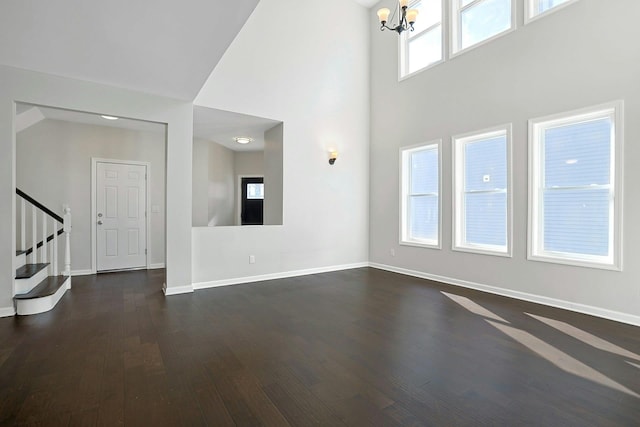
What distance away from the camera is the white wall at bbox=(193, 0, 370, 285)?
486cm

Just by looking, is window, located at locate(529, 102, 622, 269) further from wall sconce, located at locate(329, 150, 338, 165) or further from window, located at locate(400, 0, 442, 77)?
wall sconce, located at locate(329, 150, 338, 165)

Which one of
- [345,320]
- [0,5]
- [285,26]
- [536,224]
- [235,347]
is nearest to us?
[0,5]

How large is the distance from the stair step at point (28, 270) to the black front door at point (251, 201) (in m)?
4.41

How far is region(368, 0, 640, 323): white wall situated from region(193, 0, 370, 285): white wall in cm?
50

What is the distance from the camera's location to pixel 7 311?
334 centimetres

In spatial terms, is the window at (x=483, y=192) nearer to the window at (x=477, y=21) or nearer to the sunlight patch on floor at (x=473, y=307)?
the sunlight patch on floor at (x=473, y=307)

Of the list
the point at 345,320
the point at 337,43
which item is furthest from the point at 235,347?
the point at 337,43

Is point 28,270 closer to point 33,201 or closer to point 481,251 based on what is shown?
point 33,201

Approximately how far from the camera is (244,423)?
1.70 m

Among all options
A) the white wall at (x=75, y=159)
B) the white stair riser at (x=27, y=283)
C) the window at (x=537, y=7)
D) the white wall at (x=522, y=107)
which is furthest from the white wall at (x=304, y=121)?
the window at (x=537, y=7)

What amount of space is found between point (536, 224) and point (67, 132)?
732 cm

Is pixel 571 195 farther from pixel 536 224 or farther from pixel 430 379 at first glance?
pixel 430 379

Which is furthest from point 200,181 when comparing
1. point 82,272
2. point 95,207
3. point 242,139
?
point 82,272

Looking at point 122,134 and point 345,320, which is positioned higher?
point 122,134
